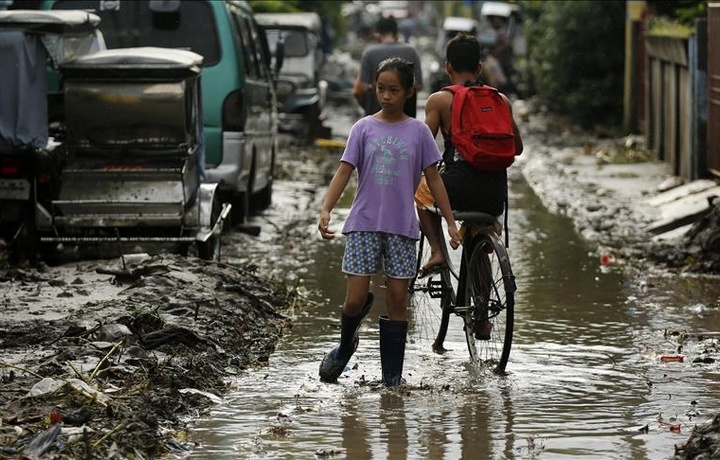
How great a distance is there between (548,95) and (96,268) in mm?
21642

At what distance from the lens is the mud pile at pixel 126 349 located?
6.27 m

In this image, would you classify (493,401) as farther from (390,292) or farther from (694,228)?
(694,228)

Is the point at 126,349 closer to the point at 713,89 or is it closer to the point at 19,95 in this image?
the point at 19,95

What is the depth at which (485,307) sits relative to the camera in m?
8.29

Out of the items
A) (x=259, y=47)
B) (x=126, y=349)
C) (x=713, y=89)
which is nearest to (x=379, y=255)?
(x=126, y=349)

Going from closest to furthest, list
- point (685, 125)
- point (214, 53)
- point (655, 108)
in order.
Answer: point (214, 53) → point (685, 125) → point (655, 108)

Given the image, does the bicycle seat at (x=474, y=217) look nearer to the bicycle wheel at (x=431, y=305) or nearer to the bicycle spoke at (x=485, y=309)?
the bicycle spoke at (x=485, y=309)

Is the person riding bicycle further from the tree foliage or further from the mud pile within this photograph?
the tree foliage

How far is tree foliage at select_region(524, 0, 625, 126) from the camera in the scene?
1126 inches

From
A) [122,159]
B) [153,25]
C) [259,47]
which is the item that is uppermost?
[153,25]

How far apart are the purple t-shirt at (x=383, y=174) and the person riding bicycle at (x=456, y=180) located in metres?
0.67

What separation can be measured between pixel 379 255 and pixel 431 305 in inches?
106

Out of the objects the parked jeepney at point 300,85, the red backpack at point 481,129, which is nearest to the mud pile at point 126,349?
the red backpack at point 481,129

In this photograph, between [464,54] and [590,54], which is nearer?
[464,54]
